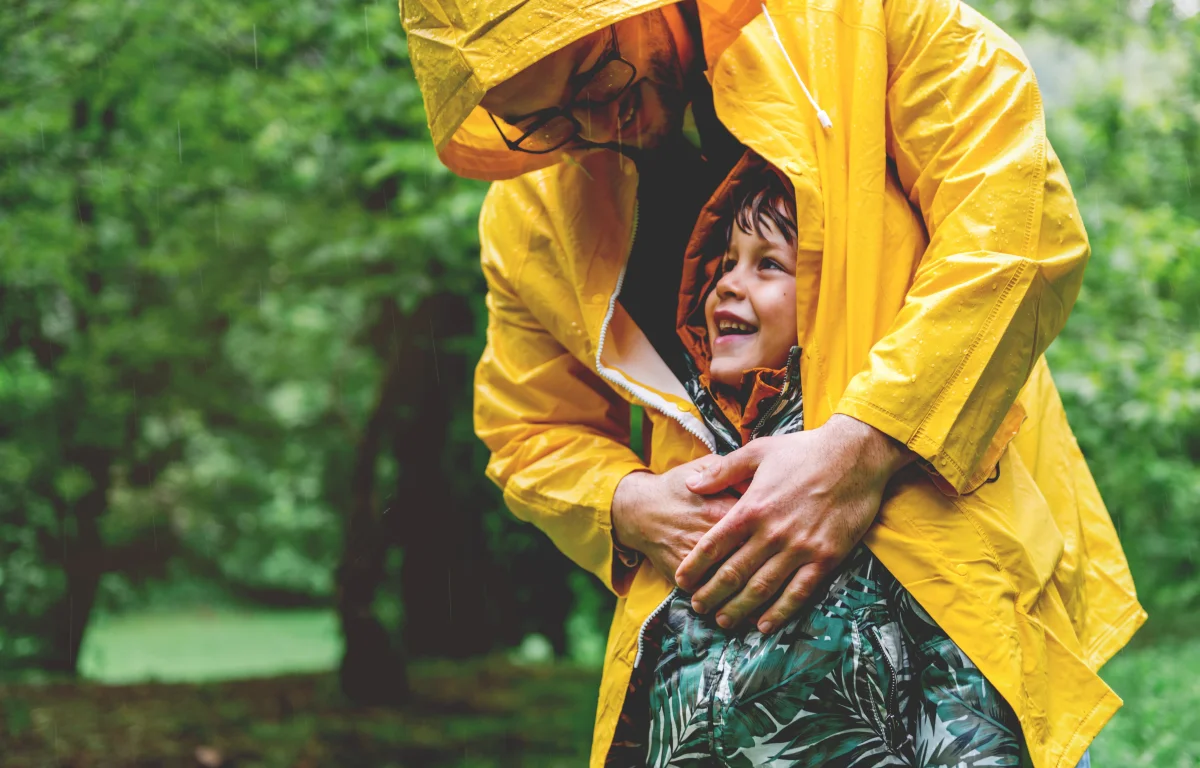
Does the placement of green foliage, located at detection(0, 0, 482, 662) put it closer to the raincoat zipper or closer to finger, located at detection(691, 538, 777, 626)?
the raincoat zipper

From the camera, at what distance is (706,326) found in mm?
1937

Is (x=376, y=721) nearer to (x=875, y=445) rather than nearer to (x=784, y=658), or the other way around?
(x=784, y=658)

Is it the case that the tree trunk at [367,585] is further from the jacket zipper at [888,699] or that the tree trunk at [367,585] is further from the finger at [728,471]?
the jacket zipper at [888,699]

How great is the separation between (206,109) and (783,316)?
14.1 ft

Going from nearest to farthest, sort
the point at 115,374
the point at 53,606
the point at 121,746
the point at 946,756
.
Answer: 1. the point at 946,756
2. the point at 121,746
3. the point at 115,374
4. the point at 53,606

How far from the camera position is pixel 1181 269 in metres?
4.91

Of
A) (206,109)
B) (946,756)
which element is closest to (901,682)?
(946,756)

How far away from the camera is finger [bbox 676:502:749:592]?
1578mm

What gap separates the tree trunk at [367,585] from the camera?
6.51 m

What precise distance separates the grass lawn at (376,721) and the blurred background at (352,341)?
3cm

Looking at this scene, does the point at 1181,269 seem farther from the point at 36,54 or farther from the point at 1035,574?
the point at 36,54

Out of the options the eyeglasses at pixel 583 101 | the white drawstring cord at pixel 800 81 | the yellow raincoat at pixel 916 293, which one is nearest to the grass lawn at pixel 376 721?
the yellow raincoat at pixel 916 293

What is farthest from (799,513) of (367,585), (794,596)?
(367,585)

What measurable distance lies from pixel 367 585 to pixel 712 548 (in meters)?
5.31
